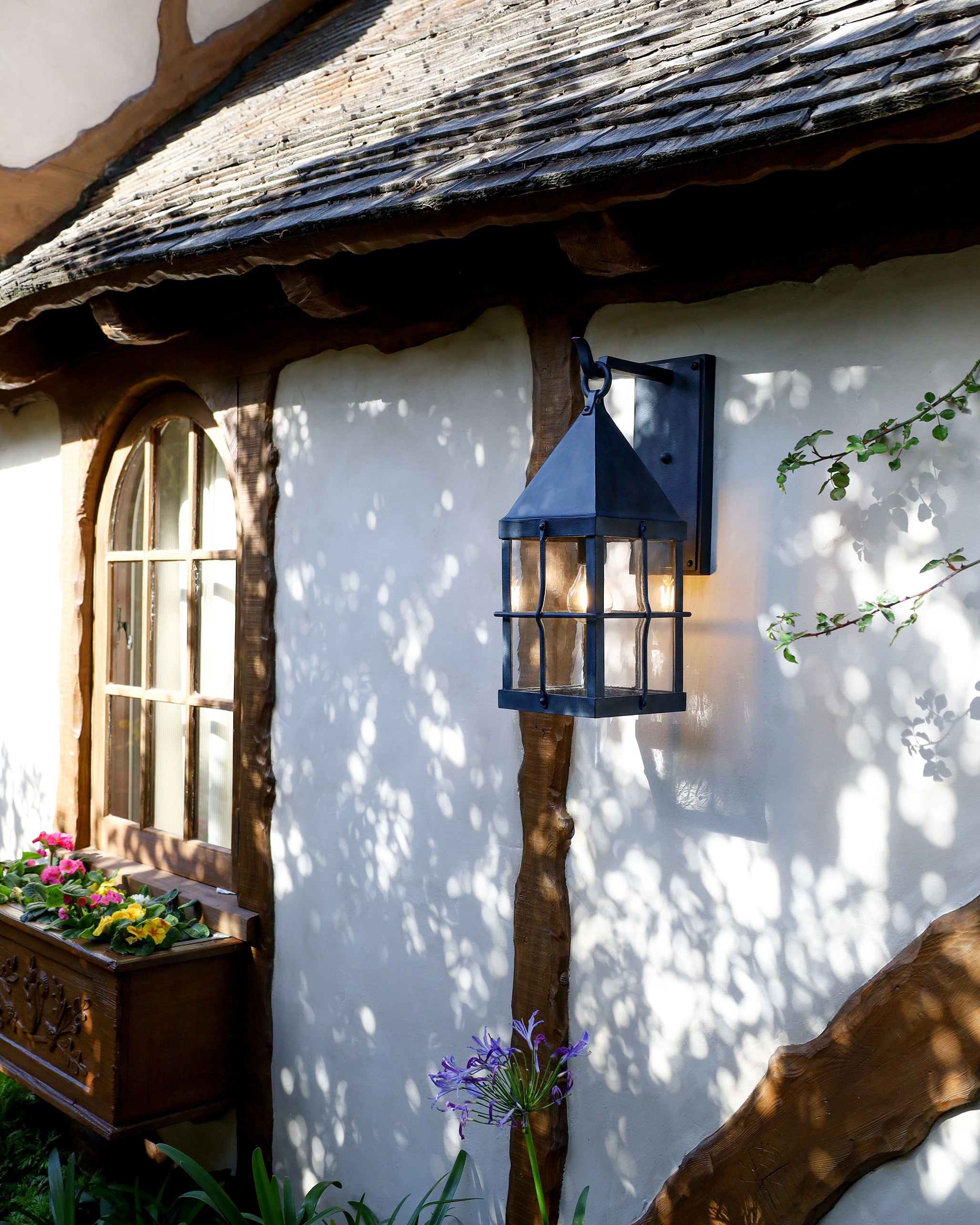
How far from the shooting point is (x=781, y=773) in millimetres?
2193

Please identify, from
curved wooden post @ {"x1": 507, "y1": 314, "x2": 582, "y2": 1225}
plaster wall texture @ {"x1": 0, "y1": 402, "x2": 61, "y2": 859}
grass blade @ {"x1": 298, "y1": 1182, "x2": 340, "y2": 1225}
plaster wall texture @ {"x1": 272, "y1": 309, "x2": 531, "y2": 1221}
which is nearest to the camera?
curved wooden post @ {"x1": 507, "y1": 314, "x2": 582, "y2": 1225}

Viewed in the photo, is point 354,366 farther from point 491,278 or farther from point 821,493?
point 821,493

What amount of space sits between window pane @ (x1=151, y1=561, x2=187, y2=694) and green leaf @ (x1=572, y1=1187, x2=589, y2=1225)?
2.11 metres

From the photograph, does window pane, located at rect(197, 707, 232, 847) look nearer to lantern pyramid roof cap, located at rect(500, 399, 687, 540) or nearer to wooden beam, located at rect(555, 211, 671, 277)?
lantern pyramid roof cap, located at rect(500, 399, 687, 540)

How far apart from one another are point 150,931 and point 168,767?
810mm

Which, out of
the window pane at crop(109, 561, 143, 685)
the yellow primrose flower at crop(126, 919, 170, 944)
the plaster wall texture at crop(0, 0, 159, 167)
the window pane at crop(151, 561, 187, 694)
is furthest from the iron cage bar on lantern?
the plaster wall texture at crop(0, 0, 159, 167)

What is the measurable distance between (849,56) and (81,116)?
345 centimetres

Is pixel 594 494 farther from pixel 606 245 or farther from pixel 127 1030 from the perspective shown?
pixel 127 1030

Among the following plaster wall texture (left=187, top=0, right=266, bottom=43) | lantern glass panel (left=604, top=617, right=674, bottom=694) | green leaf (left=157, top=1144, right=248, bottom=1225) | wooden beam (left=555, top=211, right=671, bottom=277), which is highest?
plaster wall texture (left=187, top=0, right=266, bottom=43)

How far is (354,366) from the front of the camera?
315 cm

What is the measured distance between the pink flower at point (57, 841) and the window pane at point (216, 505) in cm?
120

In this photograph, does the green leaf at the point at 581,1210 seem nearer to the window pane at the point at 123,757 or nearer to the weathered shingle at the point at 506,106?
the weathered shingle at the point at 506,106

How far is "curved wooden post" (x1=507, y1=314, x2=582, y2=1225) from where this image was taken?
2514 millimetres

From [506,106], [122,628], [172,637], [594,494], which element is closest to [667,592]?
[594,494]
